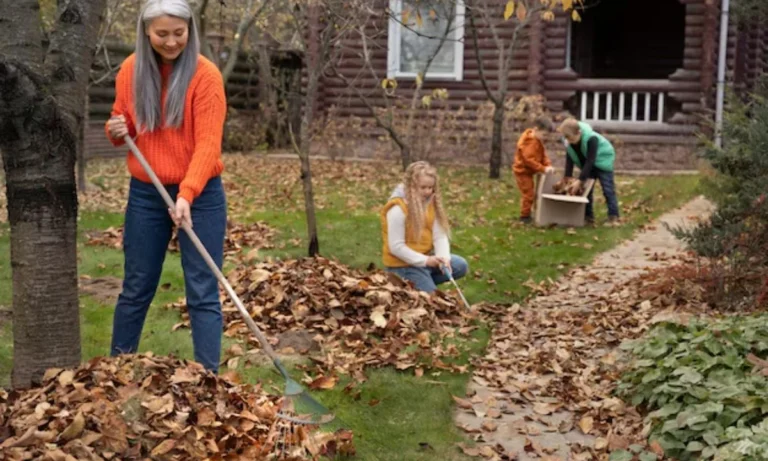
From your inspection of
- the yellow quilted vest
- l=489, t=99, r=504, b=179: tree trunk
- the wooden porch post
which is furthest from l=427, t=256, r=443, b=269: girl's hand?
the wooden porch post

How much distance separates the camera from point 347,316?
21.9 ft

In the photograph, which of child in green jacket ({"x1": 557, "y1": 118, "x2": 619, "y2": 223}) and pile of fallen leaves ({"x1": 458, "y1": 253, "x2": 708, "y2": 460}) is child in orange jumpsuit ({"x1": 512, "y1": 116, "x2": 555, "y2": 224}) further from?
pile of fallen leaves ({"x1": 458, "y1": 253, "x2": 708, "y2": 460})

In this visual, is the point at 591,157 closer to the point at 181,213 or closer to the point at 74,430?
the point at 181,213

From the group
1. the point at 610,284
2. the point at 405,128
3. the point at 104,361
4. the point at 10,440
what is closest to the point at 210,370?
the point at 104,361

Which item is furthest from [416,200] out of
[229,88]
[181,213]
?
[229,88]

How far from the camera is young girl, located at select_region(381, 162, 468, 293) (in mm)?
7336

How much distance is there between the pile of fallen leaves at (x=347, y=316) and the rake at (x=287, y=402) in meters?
1.18

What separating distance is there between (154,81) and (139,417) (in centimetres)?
146

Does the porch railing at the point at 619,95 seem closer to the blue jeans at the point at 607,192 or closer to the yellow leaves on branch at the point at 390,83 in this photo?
the yellow leaves on branch at the point at 390,83

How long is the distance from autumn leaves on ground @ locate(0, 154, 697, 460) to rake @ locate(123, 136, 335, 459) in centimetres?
8

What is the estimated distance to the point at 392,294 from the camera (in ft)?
22.7

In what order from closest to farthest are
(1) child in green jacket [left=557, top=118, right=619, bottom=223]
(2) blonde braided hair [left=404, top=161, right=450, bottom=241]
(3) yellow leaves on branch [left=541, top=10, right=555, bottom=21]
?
(2) blonde braided hair [left=404, top=161, right=450, bottom=241] < (3) yellow leaves on branch [left=541, top=10, right=555, bottom=21] < (1) child in green jacket [left=557, top=118, right=619, bottom=223]

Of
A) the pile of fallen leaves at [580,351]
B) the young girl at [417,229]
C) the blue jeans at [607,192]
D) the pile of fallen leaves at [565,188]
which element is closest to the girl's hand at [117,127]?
the pile of fallen leaves at [580,351]

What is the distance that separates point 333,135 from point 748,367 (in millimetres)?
14642
